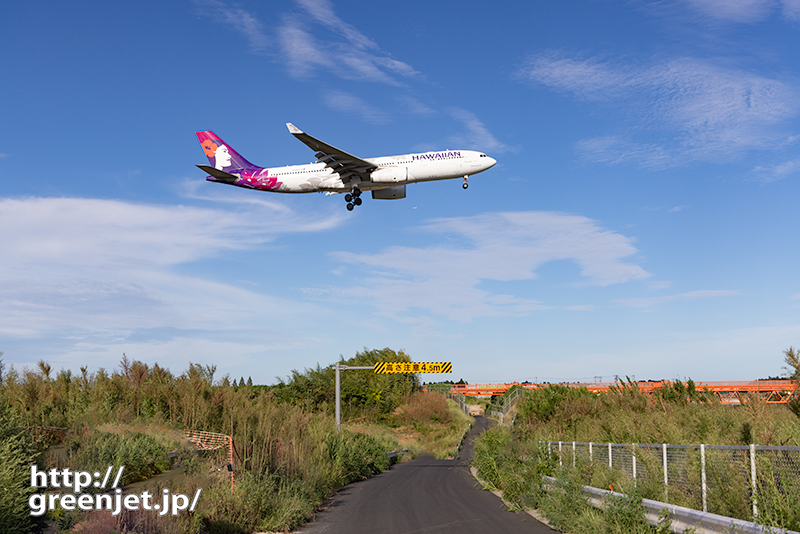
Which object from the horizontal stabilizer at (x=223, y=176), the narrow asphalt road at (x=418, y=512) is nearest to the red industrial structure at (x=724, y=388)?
the narrow asphalt road at (x=418, y=512)

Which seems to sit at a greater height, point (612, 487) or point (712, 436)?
point (712, 436)

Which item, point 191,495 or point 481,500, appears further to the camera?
point 481,500

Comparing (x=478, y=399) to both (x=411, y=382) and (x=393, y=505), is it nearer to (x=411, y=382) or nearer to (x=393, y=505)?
(x=411, y=382)

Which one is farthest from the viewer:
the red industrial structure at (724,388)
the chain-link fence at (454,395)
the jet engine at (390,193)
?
the chain-link fence at (454,395)

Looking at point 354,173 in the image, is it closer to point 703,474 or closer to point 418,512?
point 418,512

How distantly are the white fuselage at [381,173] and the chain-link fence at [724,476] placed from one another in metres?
19.4

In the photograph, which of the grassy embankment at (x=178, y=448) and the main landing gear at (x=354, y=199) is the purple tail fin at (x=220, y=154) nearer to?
the main landing gear at (x=354, y=199)

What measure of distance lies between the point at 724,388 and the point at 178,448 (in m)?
51.8

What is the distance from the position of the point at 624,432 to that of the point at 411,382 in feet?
200

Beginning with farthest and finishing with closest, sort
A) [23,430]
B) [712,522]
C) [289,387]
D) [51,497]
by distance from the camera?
[289,387], [23,430], [51,497], [712,522]

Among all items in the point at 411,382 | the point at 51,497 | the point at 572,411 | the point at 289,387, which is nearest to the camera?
the point at 51,497

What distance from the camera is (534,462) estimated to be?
17.7m

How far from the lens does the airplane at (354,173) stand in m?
29.6

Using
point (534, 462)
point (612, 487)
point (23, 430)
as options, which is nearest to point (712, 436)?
point (612, 487)
